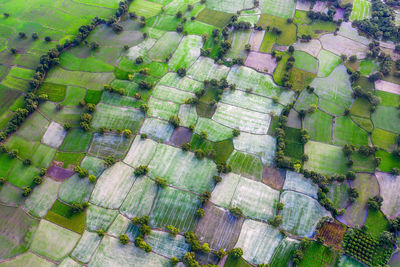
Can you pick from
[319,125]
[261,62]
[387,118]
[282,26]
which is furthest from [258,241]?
[282,26]

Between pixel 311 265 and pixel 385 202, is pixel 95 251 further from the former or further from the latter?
pixel 385 202

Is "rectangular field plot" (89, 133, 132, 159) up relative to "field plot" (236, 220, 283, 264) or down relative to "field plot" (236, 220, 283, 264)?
up

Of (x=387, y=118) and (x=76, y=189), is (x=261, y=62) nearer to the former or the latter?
(x=387, y=118)

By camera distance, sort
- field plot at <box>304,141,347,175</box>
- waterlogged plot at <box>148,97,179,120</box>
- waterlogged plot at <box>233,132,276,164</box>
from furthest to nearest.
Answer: waterlogged plot at <box>148,97,179,120</box> < waterlogged plot at <box>233,132,276,164</box> < field plot at <box>304,141,347,175</box>

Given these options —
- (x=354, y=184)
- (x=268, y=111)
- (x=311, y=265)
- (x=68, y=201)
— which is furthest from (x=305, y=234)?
(x=68, y=201)

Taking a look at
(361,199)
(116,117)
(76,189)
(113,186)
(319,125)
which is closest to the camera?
(361,199)

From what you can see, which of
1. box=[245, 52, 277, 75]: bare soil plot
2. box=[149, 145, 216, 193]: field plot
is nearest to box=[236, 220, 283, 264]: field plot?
box=[149, 145, 216, 193]: field plot

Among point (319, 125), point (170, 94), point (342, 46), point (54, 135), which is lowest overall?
point (54, 135)

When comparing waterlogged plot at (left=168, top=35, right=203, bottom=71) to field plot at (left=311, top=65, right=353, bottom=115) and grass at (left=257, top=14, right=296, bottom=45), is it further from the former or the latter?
field plot at (left=311, top=65, right=353, bottom=115)
